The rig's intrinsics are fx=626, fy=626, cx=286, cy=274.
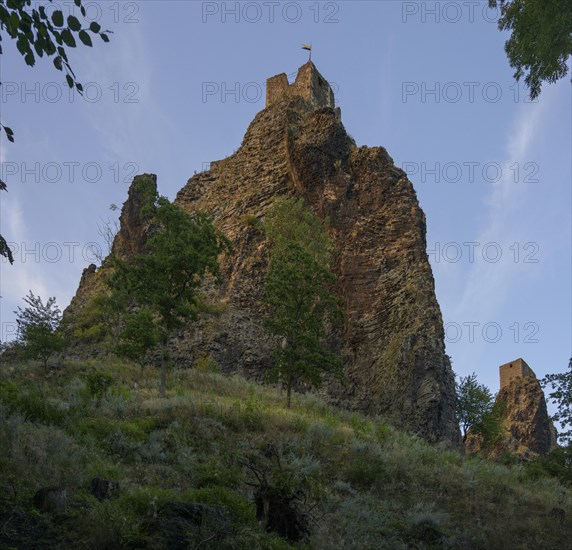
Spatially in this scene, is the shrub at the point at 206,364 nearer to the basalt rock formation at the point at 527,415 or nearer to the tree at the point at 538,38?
the tree at the point at 538,38

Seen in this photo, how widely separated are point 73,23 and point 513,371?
66716mm

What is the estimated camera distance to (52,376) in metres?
25.2

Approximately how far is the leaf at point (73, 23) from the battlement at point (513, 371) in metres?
65.4

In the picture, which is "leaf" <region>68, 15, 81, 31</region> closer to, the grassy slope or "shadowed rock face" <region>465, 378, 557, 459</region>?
the grassy slope

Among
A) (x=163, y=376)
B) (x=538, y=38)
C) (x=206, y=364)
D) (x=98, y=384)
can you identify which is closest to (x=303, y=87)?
(x=206, y=364)

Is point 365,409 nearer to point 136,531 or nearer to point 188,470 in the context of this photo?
point 188,470

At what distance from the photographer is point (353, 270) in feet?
121

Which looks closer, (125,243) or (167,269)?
(167,269)

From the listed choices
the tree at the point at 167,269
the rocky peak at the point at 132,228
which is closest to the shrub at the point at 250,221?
the rocky peak at the point at 132,228

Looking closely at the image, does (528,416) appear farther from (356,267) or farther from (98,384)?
(98,384)

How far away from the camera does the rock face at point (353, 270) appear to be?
29.8 m

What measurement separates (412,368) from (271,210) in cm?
1573

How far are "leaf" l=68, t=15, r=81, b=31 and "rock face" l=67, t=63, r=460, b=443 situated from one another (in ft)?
80.4

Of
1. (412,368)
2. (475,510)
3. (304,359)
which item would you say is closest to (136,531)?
(475,510)
